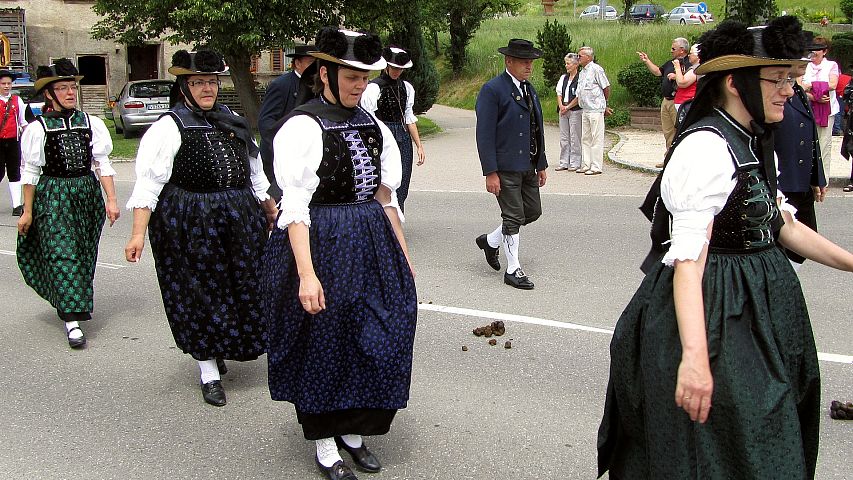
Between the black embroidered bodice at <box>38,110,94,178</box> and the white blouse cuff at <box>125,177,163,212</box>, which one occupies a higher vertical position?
the black embroidered bodice at <box>38,110,94,178</box>

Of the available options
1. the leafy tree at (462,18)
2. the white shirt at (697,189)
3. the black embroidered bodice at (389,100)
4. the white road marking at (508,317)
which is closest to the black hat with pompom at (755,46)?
the white shirt at (697,189)

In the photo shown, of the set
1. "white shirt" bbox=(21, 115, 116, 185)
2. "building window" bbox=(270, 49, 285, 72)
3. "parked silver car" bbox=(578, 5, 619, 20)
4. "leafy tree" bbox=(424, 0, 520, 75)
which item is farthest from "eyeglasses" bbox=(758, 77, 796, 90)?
"parked silver car" bbox=(578, 5, 619, 20)

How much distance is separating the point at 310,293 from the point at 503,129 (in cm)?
379

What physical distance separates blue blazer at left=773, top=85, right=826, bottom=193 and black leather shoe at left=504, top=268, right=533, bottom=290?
216 centimetres

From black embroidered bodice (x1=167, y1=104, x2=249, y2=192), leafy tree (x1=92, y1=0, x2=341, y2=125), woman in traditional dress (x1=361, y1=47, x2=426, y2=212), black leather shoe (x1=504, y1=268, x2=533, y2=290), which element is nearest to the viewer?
black embroidered bodice (x1=167, y1=104, x2=249, y2=192)

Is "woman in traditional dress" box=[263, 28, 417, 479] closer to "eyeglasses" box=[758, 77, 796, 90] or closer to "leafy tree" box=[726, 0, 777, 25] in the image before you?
"eyeglasses" box=[758, 77, 796, 90]

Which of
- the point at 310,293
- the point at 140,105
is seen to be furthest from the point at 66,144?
the point at 140,105

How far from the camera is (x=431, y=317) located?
6.61 meters

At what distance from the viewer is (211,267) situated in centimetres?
504

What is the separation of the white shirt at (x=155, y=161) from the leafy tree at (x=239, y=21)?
15241 millimetres

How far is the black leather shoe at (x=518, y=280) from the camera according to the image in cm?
731

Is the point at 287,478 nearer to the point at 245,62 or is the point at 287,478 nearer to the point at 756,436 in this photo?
the point at 756,436

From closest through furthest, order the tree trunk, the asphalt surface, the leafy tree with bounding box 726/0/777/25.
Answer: the asphalt surface → the tree trunk → the leafy tree with bounding box 726/0/777/25

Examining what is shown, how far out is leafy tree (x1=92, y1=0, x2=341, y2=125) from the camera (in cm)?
1970
